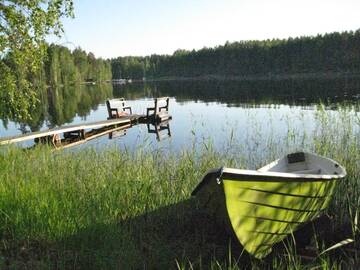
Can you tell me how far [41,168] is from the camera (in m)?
8.45

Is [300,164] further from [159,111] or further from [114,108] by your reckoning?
[114,108]

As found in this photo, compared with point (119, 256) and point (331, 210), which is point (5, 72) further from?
point (331, 210)

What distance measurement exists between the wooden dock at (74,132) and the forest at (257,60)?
83437mm

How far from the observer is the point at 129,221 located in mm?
6109

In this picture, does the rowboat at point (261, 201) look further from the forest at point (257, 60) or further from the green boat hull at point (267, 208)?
the forest at point (257, 60)

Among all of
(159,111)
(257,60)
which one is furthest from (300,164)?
(257,60)

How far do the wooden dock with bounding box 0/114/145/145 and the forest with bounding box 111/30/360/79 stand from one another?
83.4 m

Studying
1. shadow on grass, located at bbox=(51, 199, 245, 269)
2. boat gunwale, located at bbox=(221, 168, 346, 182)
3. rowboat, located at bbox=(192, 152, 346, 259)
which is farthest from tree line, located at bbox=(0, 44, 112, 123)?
boat gunwale, located at bbox=(221, 168, 346, 182)

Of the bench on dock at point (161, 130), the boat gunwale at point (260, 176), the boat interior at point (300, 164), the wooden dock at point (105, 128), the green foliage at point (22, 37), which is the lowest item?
the bench on dock at point (161, 130)

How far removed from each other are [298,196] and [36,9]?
328 inches

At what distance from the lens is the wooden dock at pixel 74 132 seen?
15.0 meters

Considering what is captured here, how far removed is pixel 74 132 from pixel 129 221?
14682mm

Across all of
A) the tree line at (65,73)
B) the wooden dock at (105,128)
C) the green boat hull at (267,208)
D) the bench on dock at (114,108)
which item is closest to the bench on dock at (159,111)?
the wooden dock at (105,128)

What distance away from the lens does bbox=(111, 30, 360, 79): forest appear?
10244 centimetres
